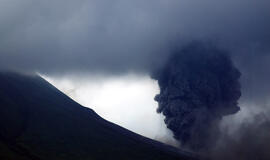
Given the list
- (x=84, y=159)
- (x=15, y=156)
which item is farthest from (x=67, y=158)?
(x=15, y=156)

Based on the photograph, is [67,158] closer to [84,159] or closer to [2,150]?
[84,159]

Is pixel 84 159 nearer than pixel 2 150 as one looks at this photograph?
No

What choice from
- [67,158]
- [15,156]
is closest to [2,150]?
[15,156]

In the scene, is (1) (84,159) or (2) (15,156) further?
(1) (84,159)

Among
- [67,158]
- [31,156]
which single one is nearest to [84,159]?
[67,158]

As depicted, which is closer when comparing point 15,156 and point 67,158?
point 15,156

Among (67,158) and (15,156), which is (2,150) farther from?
(67,158)

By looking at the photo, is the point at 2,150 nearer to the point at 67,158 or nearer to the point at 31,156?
the point at 31,156

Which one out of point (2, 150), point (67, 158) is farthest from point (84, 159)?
point (2, 150)
